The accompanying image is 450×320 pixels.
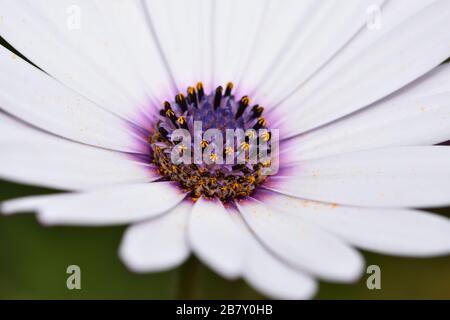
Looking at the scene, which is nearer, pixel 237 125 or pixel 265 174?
pixel 265 174

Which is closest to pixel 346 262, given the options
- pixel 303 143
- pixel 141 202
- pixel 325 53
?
pixel 141 202

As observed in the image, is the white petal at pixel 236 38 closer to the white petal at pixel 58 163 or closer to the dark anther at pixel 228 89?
the dark anther at pixel 228 89

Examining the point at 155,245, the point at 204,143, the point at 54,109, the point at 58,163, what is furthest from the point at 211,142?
the point at 155,245

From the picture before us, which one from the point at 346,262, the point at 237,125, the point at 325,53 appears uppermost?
the point at 325,53

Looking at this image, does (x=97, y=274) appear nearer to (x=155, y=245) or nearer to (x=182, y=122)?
(x=182, y=122)

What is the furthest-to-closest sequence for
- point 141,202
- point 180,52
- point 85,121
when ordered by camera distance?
point 180,52
point 85,121
point 141,202

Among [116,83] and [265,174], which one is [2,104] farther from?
[265,174]

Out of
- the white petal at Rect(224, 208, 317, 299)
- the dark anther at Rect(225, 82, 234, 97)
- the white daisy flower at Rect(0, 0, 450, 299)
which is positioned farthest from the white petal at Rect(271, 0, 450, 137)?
the white petal at Rect(224, 208, 317, 299)

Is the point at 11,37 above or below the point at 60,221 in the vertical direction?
above
